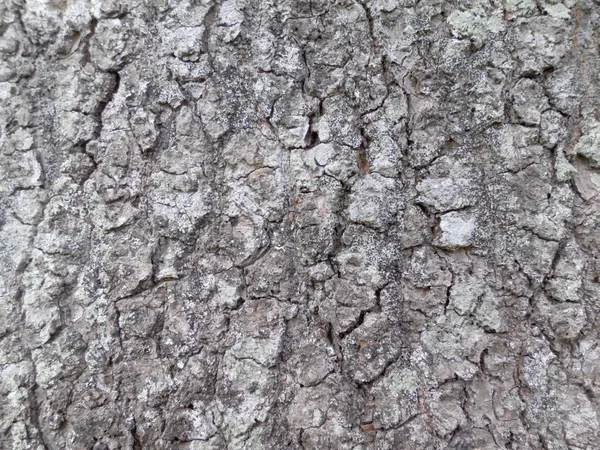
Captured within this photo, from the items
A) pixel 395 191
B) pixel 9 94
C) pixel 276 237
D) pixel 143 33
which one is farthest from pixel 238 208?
pixel 9 94

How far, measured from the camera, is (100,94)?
3.71 ft

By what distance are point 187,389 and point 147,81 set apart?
0.83 meters

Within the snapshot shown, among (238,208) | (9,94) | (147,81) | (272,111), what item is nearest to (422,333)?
(238,208)

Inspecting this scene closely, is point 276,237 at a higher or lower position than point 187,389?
higher

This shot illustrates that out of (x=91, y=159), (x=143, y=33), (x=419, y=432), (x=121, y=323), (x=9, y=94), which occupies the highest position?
(x=143, y=33)

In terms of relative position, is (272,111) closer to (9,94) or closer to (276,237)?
(276,237)

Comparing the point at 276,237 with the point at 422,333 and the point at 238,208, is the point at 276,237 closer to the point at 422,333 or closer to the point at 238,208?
the point at 238,208

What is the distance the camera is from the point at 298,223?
1.09m

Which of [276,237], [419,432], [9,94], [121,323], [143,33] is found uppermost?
[143,33]

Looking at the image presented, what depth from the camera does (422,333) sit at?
1061mm

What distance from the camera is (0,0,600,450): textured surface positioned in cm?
104

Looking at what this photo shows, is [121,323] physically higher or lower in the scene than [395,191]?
lower

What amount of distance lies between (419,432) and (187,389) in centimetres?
61

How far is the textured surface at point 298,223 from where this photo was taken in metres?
1.04
